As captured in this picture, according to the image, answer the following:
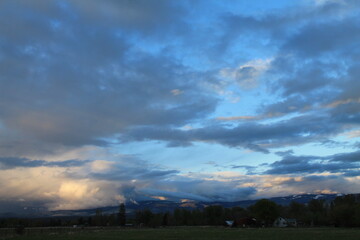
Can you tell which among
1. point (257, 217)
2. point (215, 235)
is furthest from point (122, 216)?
point (215, 235)

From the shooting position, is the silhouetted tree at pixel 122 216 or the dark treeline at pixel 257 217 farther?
the silhouetted tree at pixel 122 216

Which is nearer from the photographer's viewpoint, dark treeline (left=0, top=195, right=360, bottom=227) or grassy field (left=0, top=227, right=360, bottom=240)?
grassy field (left=0, top=227, right=360, bottom=240)

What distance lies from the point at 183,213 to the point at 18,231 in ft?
425

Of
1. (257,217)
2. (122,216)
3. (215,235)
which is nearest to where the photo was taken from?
(215,235)

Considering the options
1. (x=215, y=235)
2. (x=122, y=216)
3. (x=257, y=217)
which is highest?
(x=215, y=235)

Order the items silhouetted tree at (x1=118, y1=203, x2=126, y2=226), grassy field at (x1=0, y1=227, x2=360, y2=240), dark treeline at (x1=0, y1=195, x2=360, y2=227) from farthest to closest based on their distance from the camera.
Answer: silhouetted tree at (x1=118, y1=203, x2=126, y2=226), dark treeline at (x1=0, y1=195, x2=360, y2=227), grassy field at (x1=0, y1=227, x2=360, y2=240)

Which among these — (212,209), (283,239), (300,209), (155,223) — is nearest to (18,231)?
(283,239)

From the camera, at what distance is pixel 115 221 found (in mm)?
199000

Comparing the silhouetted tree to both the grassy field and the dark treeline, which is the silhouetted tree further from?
the grassy field

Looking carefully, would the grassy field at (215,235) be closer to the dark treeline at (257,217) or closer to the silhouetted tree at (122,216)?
the dark treeline at (257,217)

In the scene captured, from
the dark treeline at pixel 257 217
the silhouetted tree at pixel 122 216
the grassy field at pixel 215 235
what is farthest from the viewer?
the silhouetted tree at pixel 122 216

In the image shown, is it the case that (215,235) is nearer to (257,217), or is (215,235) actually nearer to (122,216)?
(257,217)

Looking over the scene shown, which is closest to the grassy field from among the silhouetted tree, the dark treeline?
the dark treeline

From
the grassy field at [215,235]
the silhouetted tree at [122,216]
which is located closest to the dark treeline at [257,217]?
the silhouetted tree at [122,216]
